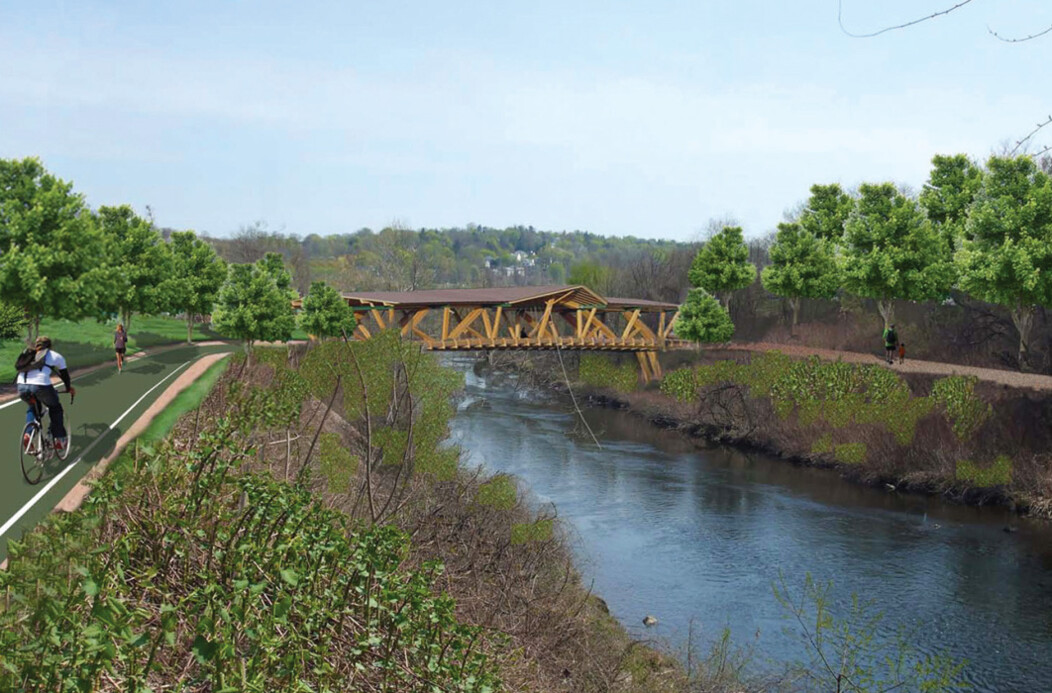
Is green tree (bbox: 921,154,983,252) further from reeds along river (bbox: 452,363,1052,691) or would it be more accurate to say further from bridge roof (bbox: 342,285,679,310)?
reeds along river (bbox: 452,363,1052,691)

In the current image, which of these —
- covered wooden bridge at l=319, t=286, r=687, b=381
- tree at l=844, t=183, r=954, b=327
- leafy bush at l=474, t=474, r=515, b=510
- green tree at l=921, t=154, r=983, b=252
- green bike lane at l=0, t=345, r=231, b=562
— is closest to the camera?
green bike lane at l=0, t=345, r=231, b=562

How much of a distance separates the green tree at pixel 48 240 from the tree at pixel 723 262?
46.8 m

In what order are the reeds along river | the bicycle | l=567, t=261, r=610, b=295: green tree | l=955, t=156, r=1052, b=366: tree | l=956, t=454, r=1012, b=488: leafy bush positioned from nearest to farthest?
the bicycle → the reeds along river → l=956, t=454, r=1012, b=488: leafy bush → l=955, t=156, r=1052, b=366: tree → l=567, t=261, r=610, b=295: green tree

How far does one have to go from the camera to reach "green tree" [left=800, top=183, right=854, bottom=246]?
66.8 metres

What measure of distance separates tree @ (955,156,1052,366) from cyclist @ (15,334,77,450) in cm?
3922

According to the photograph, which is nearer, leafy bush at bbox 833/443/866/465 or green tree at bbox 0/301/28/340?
green tree at bbox 0/301/28/340

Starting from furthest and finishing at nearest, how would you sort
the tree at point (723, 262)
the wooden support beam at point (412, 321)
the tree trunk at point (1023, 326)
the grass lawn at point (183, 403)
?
the tree at point (723, 262)
the wooden support beam at point (412, 321)
the tree trunk at point (1023, 326)
the grass lawn at point (183, 403)

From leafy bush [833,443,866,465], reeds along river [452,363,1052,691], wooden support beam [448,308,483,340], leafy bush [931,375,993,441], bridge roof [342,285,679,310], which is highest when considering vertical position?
bridge roof [342,285,679,310]

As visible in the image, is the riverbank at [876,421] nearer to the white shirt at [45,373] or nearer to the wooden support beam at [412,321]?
the wooden support beam at [412,321]

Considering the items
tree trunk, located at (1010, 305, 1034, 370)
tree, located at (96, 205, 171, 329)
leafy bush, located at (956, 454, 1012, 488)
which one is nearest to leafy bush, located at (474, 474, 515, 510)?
leafy bush, located at (956, 454, 1012, 488)

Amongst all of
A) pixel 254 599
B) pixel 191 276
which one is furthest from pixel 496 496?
pixel 191 276

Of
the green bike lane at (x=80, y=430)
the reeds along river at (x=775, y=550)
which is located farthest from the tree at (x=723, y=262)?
the green bike lane at (x=80, y=430)

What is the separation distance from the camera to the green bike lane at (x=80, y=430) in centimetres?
1270

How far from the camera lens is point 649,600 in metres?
24.5
